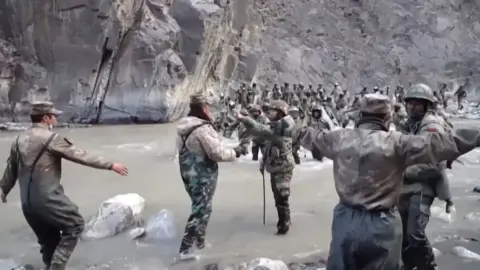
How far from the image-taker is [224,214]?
640 cm

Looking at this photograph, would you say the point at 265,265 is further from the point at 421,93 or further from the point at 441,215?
the point at 441,215

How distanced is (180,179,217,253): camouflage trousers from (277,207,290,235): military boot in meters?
1.01

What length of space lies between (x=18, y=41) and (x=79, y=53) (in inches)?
95.8

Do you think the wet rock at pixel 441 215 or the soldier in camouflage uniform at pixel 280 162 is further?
the wet rock at pixel 441 215

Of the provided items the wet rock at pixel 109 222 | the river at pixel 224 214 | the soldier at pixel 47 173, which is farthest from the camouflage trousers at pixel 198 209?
the wet rock at pixel 109 222

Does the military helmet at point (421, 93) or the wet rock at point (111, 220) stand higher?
the military helmet at point (421, 93)

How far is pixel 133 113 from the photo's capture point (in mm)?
20359

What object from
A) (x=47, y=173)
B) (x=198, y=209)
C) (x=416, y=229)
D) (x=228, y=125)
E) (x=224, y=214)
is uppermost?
(x=47, y=173)

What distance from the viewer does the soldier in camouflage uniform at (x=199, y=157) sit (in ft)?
14.8

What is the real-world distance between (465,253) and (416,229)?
4.52 feet

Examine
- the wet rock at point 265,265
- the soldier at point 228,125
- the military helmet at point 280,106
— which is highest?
the military helmet at point 280,106

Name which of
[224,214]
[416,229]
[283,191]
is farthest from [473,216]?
[224,214]

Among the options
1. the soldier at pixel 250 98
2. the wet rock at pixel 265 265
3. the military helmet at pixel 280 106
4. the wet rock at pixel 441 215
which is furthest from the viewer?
the soldier at pixel 250 98

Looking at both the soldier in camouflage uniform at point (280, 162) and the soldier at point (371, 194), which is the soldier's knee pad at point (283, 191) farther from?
the soldier at point (371, 194)
